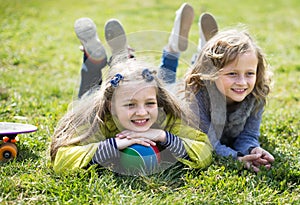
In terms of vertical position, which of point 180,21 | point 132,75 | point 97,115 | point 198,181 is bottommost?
point 198,181

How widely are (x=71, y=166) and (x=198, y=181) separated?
0.90m

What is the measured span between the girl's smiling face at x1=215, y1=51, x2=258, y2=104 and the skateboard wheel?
5.75 ft

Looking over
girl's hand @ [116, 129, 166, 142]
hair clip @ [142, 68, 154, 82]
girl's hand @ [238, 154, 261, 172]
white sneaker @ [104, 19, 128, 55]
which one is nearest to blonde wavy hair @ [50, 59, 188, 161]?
hair clip @ [142, 68, 154, 82]

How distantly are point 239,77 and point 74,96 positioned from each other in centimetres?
199

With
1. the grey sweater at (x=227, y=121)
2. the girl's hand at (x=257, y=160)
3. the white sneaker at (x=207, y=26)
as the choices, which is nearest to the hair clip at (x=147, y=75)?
the grey sweater at (x=227, y=121)

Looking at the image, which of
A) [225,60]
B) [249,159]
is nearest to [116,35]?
[225,60]

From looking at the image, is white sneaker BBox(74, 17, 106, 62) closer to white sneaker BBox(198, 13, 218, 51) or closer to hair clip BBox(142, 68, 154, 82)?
white sneaker BBox(198, 13, 218, 51)

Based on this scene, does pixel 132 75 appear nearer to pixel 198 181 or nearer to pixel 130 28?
pixel 198 181

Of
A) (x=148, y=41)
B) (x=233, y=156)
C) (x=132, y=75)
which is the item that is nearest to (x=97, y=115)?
(x=132, y=75)

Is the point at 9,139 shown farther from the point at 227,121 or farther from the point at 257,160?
the point at 257,160

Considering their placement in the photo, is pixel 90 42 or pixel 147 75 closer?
pixel 147 75

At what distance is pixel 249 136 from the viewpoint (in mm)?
3975

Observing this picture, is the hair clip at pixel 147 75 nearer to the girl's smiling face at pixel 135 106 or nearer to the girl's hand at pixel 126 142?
the girl's smiling face at pixel 135 106

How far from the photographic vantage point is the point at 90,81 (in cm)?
464
